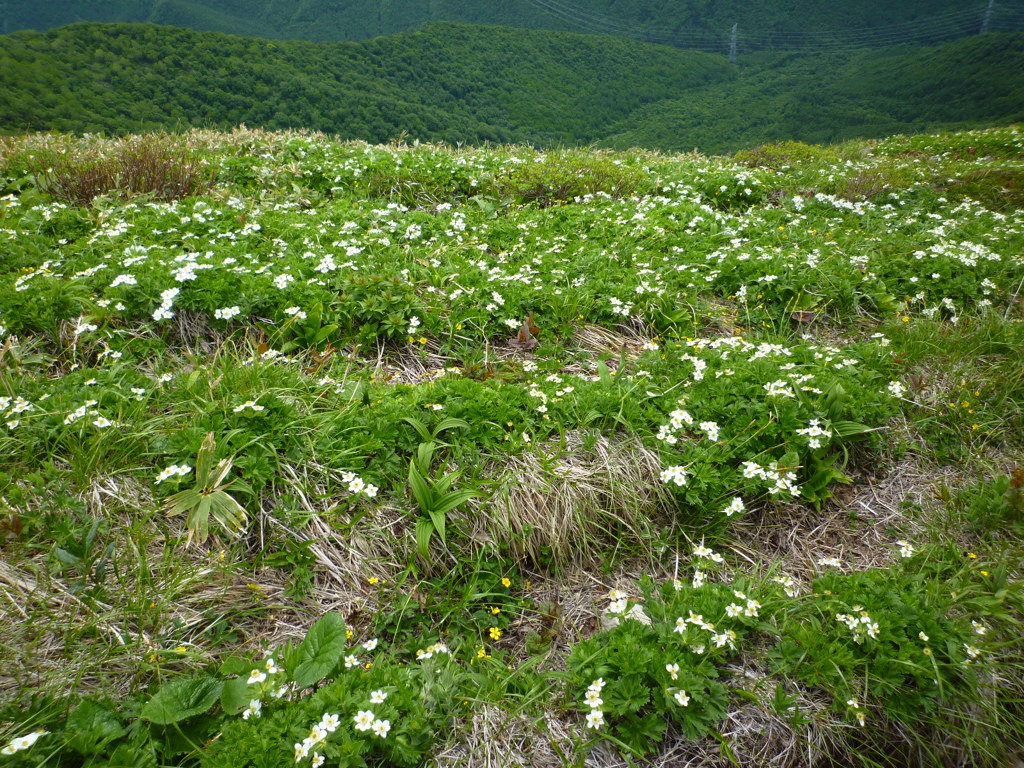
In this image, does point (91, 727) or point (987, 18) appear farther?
point (987, 18)

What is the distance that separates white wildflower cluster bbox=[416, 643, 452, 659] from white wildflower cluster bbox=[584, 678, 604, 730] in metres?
0.74

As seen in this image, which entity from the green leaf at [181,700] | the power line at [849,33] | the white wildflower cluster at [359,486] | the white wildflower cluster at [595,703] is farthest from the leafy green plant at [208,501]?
the power line at [849,33]

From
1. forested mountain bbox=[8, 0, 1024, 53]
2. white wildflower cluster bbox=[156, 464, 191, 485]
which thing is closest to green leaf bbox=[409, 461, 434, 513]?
white wildflower cluster bbox=[156, 464, 191, 485]

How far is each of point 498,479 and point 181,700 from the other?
187cm

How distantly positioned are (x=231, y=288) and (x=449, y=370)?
2028mm

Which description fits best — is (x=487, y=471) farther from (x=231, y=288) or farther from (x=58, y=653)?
(x=231, y=288)

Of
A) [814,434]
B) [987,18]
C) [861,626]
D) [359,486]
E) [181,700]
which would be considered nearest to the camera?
[181,700]

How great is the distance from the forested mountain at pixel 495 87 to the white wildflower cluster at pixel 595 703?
11104mm

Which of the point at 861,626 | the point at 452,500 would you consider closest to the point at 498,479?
the point at 452,500

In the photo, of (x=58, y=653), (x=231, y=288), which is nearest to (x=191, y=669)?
(x=58, y=653)

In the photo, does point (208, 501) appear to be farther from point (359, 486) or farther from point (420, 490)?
point (420, 490)

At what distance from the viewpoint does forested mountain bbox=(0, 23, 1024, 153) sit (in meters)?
50.8

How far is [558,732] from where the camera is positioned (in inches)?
95.4

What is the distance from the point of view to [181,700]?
2199mm
